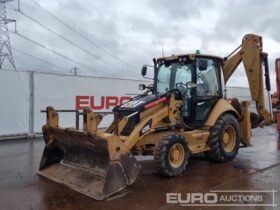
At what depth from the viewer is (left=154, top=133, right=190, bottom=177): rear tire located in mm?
6853

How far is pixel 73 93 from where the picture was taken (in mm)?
14914

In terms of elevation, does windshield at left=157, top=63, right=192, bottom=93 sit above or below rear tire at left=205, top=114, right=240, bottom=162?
above

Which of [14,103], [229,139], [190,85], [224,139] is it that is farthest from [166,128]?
[14,103]

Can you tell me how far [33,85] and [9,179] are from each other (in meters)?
6.91

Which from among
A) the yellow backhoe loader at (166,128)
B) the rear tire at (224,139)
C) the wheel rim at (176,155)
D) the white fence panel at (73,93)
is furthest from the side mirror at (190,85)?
the white fence panel at (73,93)

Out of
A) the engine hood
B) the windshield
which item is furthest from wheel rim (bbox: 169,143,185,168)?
the windshield

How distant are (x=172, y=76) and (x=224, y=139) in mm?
1890

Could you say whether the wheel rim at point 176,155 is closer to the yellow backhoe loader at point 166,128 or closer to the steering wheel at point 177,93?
the yellow backhoe loader at point 166,128

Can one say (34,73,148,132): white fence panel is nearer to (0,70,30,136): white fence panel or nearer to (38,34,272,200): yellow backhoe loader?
(0,70,30,136): white fence panel

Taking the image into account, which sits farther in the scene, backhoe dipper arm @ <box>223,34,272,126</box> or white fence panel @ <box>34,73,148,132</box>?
white fence panel @ <box>34,73,148,132</box>

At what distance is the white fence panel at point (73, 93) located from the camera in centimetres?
1391

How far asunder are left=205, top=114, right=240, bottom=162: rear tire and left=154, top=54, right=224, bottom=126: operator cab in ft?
1.23

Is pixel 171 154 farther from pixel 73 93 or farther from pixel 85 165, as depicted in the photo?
pixel 73 93

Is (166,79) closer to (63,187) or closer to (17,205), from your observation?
(63,187)
